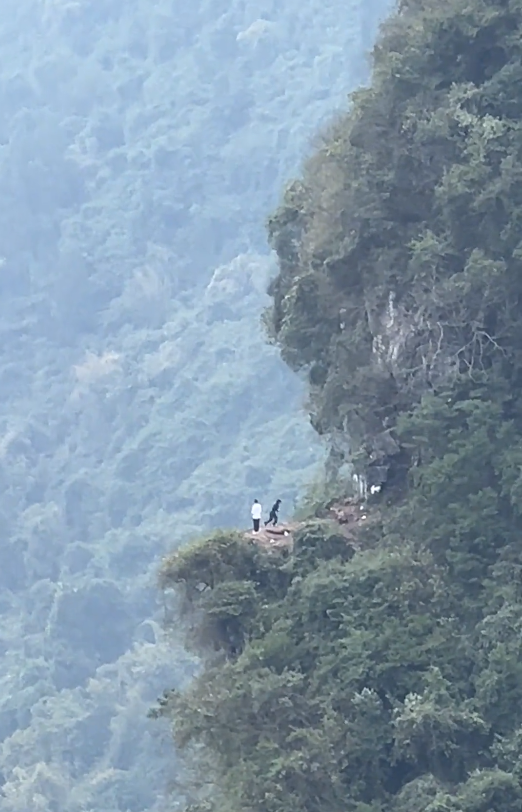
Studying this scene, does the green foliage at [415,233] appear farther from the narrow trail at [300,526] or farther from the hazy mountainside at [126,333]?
the hazy mountainside at [126,333]

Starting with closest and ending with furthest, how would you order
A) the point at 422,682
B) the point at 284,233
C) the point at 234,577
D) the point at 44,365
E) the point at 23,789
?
1. the point at 422,682
2. the point at 234,577
3. the point at 284,233
4. the point at 23,789
5. the point at 44,365

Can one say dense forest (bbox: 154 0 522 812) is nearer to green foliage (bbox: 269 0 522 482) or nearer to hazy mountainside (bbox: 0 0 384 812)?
green foliage (bbox: 269 0 522 482)

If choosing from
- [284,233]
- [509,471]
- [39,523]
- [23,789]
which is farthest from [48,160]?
[509,471]

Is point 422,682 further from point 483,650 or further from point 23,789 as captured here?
point 23,789

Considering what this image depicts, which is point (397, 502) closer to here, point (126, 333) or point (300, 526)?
point (300, 526)

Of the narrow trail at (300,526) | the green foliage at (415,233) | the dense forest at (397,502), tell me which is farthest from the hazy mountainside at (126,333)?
the dense forest at (397,502)
